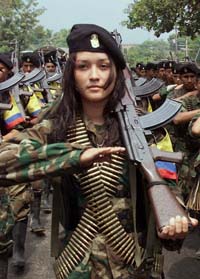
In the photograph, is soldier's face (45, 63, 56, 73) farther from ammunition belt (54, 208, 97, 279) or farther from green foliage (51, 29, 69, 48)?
green foliage (51, 29, 69, 48)

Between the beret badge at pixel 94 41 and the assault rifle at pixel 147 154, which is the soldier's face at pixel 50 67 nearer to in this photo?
the assault rifle at pixel 147 154

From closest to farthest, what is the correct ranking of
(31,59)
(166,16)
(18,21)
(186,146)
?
(186,146) < (31,59) < (166,16) < (18,21)

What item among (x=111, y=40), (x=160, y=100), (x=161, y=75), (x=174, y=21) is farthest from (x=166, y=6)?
(x=111, y=40)

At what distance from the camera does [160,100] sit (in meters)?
7.80

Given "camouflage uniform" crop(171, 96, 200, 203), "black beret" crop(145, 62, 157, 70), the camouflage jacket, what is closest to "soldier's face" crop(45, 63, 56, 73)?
"black beret" crop(145, 62, 157, 70)

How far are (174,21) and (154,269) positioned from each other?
62.0 ft

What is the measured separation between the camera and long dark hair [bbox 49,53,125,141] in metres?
2.39

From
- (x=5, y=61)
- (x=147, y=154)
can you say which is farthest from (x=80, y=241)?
(x=5, y=61)

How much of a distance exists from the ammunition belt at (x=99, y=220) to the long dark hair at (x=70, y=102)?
8 cm

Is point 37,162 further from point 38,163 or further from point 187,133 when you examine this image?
point 187,133

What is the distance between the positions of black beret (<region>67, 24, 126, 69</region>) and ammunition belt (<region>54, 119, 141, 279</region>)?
0.40 metres

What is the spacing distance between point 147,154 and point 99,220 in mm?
356

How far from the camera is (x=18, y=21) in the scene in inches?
2260

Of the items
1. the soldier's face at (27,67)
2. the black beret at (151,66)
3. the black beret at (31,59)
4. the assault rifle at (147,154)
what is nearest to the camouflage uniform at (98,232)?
the assault rifle at (147,154)
